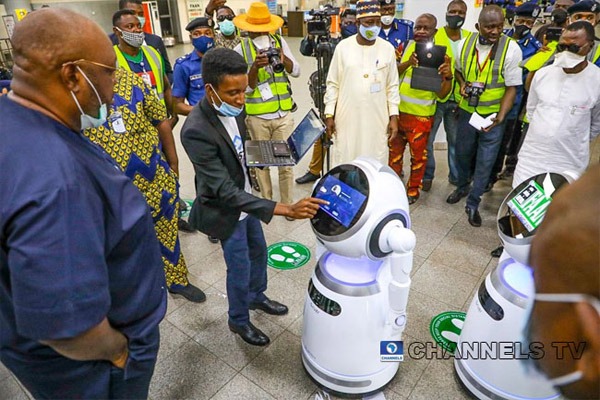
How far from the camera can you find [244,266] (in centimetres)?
199

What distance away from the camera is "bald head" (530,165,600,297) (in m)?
0.62

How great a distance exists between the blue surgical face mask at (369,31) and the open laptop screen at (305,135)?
1269 millimetres

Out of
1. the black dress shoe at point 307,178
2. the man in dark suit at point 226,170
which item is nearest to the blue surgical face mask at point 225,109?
the man in dark suit at point 226,170

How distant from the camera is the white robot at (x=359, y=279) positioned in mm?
1512

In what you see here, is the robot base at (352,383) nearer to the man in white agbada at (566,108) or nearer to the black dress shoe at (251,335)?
the black dress shoe at (251,335)

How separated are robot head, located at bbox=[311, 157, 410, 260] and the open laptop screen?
30cm

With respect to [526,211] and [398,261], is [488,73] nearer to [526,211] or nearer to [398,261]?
[526,211]

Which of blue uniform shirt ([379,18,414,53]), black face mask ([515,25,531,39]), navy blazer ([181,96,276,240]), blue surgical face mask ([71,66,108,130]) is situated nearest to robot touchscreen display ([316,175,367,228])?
navy blazer ([181,96,276,240])

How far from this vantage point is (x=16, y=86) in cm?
91

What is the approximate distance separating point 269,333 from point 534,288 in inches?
68.6

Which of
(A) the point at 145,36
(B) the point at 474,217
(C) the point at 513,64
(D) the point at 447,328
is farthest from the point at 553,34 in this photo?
(A) the point at 145,36

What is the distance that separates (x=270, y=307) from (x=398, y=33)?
3.09 meters

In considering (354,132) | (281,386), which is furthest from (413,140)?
(281,386)

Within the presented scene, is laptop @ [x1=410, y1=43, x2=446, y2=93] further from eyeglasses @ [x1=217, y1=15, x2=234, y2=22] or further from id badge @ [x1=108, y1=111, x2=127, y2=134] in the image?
id badge @ [x1=108, y1=111, x2=127, y2=134]
